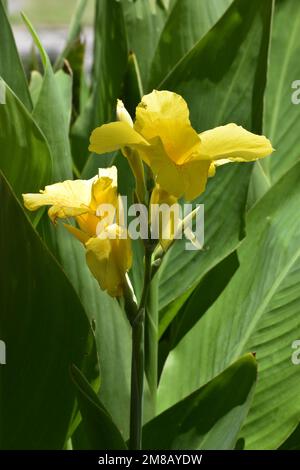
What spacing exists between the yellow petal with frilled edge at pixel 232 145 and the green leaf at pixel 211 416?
0.22 m

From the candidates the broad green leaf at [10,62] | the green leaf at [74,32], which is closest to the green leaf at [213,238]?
the broad green leaf at [10,62]

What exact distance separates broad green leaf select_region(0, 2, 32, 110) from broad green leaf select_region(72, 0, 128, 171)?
0.19 meters

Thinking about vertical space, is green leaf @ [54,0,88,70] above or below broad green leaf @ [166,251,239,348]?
above

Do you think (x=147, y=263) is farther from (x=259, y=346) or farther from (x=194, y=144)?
(x=259, y=346)

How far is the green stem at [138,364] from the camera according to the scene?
0.67m

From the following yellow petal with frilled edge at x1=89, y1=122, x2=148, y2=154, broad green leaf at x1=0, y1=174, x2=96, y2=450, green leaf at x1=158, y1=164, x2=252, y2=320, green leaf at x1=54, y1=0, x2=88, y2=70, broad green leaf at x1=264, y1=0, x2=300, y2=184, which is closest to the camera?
yellow petal with frilled edge at x1=89, y1=122, x2=148, y2=154

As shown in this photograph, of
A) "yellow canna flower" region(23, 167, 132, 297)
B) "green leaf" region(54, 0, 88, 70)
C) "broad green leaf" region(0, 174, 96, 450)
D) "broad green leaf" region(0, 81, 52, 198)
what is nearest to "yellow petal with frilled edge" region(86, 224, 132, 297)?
"yellow canna flower" region(23, 167, 132, 297)

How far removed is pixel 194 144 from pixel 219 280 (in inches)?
15.3

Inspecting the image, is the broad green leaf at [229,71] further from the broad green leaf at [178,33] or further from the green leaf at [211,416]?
the green leaf at [211,416]

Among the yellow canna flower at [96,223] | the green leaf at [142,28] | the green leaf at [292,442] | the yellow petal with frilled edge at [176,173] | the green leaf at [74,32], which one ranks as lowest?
the green leaf at [292,442]

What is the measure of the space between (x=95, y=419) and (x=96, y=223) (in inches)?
6.9

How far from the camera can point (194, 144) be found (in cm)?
64

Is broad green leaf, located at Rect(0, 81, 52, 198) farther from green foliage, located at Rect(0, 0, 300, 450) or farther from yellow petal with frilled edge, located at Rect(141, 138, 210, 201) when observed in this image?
yellow petal with frilled edge, located at Rect(141, 138, 210, 201)

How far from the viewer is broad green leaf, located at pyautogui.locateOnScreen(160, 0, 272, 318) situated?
0.97 m
